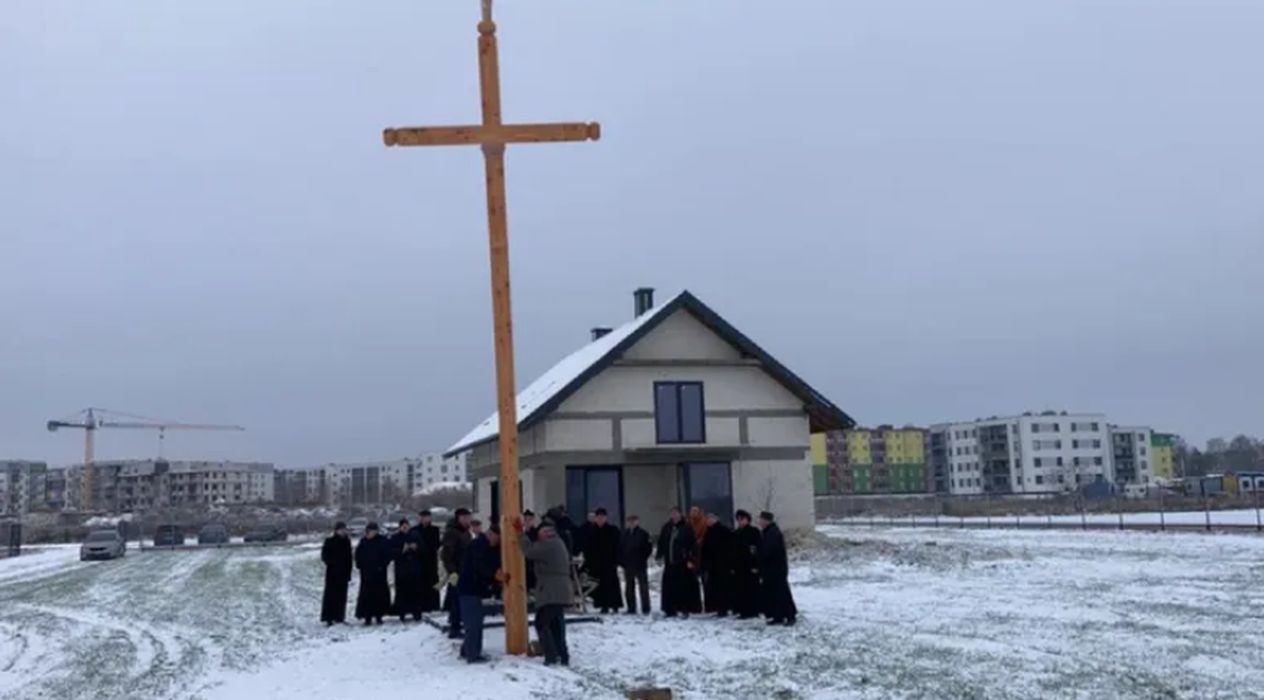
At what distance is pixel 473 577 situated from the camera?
42.6ft

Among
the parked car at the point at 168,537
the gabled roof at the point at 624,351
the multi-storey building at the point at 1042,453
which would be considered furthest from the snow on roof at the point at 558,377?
the multi-storey building at the point at 1042,453

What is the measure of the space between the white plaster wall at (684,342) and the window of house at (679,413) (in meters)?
0.76

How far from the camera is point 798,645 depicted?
1352cm

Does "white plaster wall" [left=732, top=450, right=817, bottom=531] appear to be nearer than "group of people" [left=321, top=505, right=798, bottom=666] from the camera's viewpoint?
No

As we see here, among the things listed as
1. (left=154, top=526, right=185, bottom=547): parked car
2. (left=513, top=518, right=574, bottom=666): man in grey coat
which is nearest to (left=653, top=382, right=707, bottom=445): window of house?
(left=513, top=518, right=574, bottom=666): man in grey coat

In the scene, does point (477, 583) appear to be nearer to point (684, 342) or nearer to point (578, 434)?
point (578, 434)

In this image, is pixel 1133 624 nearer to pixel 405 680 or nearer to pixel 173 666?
pixel 405 680

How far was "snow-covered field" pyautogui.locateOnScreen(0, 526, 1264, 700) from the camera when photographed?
36.3ft

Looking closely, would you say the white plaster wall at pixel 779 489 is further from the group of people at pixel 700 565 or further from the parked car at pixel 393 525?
the group of people at pixel 700 565

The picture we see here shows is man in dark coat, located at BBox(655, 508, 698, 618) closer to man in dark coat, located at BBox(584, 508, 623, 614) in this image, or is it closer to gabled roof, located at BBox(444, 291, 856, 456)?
man in dark coat, located at BBox(584, 508, 623, 614)

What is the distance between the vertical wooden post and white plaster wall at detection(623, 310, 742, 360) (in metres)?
16.6

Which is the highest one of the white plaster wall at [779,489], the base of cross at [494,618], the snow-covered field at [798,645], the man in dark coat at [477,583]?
the white plaster wall at [779,489]

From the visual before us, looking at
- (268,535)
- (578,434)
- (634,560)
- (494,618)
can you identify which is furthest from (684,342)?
(268,535)

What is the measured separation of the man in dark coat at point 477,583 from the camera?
1268 centimetres
